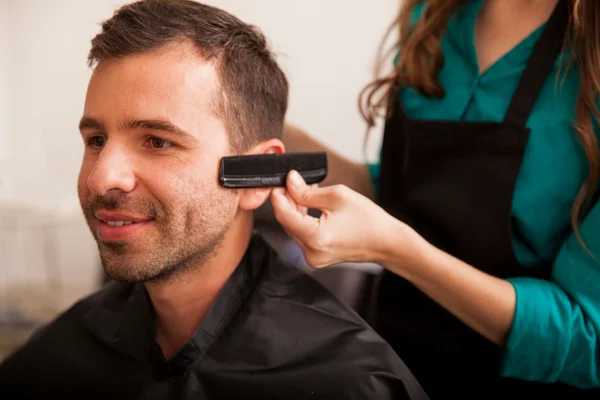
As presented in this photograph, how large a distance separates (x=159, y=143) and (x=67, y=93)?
2.79 ft

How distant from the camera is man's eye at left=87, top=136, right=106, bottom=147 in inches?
38.6

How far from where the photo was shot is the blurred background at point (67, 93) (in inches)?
65.3

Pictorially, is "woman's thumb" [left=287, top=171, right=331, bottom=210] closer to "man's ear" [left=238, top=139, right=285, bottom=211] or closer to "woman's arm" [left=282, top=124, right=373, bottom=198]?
"man's ear" [left=238, top=139, right=285, bottom=211]

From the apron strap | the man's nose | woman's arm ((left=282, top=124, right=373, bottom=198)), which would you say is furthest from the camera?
woman's arm ((left=282, top=124, right=373, bottom=198))

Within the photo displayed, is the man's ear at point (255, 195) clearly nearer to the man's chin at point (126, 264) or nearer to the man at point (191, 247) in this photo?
the man at point (191, 247)

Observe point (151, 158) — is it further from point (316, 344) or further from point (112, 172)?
point (316, 344)

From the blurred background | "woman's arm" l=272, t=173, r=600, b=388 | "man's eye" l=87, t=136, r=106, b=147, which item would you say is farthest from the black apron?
"man's eye" l=87, t=136, r=106, b=147

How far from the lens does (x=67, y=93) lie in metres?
1.61

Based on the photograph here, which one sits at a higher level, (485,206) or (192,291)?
(485,206)

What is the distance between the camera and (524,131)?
1.09 meters

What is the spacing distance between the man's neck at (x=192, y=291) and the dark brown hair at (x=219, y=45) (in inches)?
8.8

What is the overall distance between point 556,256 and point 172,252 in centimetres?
83

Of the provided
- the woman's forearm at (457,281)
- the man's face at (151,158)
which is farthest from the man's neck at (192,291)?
the woman's forearm at (457,281)

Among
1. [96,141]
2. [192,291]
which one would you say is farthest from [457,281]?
[96,141]
